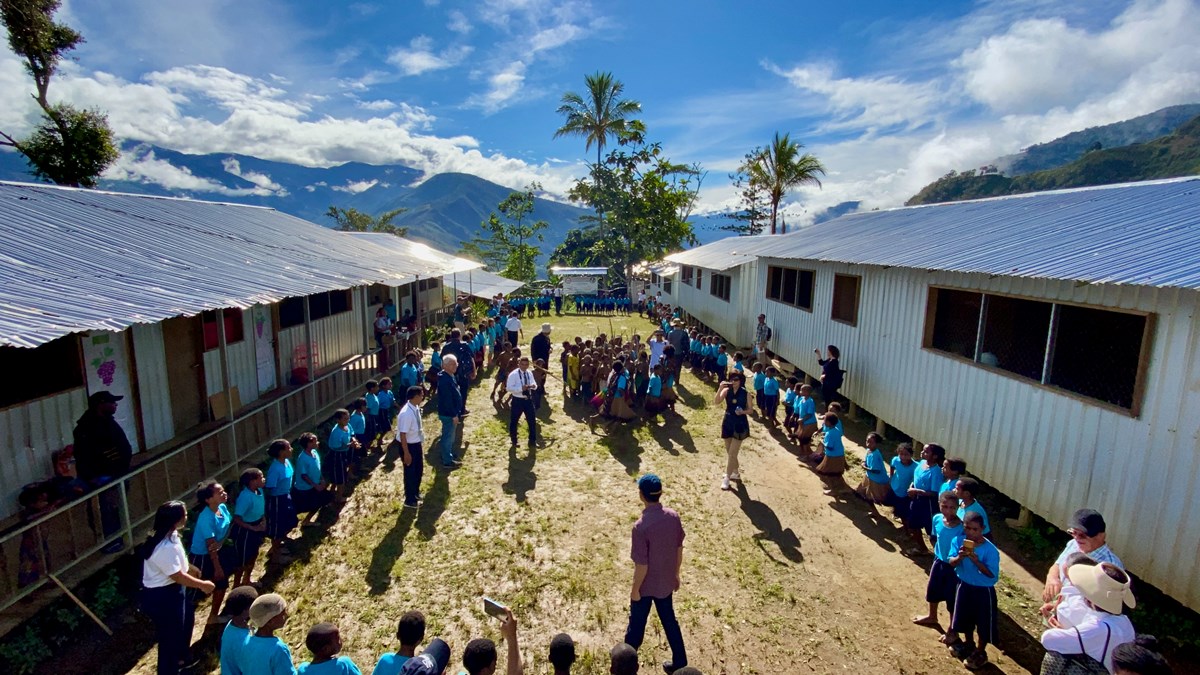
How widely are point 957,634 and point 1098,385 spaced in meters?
3.82

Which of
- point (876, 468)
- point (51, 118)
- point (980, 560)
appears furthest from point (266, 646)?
point (51, 118)

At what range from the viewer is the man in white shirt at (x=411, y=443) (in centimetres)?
655

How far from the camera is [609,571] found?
560 centimetres

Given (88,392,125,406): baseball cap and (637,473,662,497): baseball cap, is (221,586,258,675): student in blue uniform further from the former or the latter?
(88,392,125,406): baseball cap

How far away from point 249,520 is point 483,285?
75.8 feet

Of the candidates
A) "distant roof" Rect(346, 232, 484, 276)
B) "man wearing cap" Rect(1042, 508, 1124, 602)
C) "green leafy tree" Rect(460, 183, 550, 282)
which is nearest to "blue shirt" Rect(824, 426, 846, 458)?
"man wearing cap" Rect(1042, 508, 1124, 602)

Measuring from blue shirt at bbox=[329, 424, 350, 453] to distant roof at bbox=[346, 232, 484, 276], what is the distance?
717cm

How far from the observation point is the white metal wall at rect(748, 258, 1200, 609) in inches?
180

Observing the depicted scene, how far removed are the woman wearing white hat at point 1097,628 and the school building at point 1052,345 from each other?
2493 millimetres

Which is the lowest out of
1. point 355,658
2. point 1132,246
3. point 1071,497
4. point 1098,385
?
point 355,658

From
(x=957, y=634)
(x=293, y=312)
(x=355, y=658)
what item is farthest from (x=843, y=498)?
(x=293, y=312)

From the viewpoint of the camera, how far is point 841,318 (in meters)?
11.3

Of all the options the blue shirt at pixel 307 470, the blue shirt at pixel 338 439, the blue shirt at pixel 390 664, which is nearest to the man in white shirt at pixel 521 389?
the blue shirt at pixel 338 439

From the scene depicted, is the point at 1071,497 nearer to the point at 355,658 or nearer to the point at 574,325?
the point at 355,658
